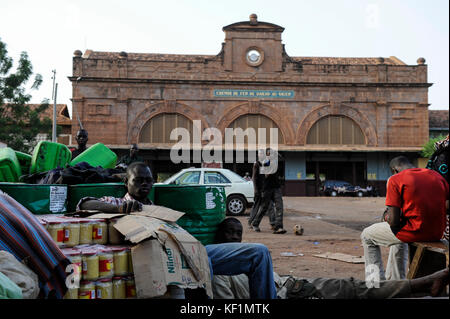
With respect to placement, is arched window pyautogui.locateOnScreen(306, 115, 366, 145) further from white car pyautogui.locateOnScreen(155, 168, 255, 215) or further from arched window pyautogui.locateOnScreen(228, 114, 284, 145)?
white car pyautogui.locateOnScreen(155, 168, 255, 215)

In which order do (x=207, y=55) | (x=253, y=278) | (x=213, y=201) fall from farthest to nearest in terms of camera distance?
(x=207, y=55)
(x=213, y=201)
(x=253, y=278)

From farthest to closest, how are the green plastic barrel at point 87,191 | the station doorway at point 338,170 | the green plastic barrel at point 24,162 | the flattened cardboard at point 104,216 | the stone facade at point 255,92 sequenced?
1. the station doorway at point 338,170
2. the stone facade at point 255,92
3. the green plastic barrel at point 24,162
4. the green plastic barrel at point 87,191
5. the flattened cardboard at point 104,216

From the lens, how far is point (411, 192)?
3.72 metres

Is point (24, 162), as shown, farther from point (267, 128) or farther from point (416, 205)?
point (267, 128)

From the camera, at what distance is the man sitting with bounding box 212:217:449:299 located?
3158 mm

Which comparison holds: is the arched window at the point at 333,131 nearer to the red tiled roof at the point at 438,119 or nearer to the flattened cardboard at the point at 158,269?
the red tiled roof at the point at 438,119

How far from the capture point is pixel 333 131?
91.0ft

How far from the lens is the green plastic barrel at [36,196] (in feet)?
10.7

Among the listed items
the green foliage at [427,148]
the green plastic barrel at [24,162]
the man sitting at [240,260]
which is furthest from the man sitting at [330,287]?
the green foliage at [427,148]

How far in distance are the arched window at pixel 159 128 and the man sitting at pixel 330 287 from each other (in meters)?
23.5

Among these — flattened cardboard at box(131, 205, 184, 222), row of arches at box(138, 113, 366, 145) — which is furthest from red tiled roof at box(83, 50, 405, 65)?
flattened cardboard at box(131, 205, 184, 222)

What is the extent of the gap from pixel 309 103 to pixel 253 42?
5.90 meters

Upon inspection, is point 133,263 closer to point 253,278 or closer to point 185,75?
point 253,278
